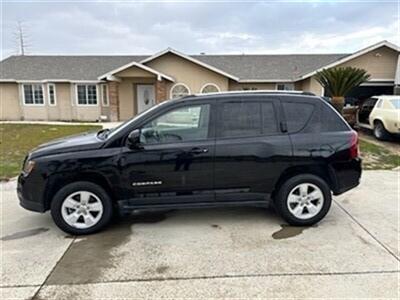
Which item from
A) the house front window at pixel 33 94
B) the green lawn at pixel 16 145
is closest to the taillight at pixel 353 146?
the green lawn at pixel 16 145

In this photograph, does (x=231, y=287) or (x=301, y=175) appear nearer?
(x=231, y=287)

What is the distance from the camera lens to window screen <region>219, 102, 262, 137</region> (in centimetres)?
481

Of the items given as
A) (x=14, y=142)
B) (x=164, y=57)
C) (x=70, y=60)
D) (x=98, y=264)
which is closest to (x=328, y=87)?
(x=164, y=57)

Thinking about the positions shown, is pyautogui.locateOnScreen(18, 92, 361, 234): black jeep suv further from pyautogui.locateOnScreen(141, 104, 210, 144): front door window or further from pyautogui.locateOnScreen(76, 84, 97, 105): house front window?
pyautogui.locateOnScreen(76, 84, 97, 105): house front window

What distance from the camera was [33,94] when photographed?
2412 centimetres

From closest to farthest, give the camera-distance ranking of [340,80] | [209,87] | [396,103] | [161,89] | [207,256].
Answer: [207,256], [396,103], [340,80], [161,89], [209,87]

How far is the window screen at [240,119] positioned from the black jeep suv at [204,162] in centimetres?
1

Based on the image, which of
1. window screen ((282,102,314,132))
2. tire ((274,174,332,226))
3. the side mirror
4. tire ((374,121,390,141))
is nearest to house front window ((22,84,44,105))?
tire ((374,121,390,141))

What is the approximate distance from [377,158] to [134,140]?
821 centimetres

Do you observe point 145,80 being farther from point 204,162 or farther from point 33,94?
point 204,162

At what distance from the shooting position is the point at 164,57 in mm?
22188

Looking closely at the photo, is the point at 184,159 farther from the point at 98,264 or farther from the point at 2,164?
the point at 2,164

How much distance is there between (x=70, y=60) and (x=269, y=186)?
25440mm

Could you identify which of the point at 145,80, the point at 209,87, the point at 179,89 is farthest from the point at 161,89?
the point at 209,87
